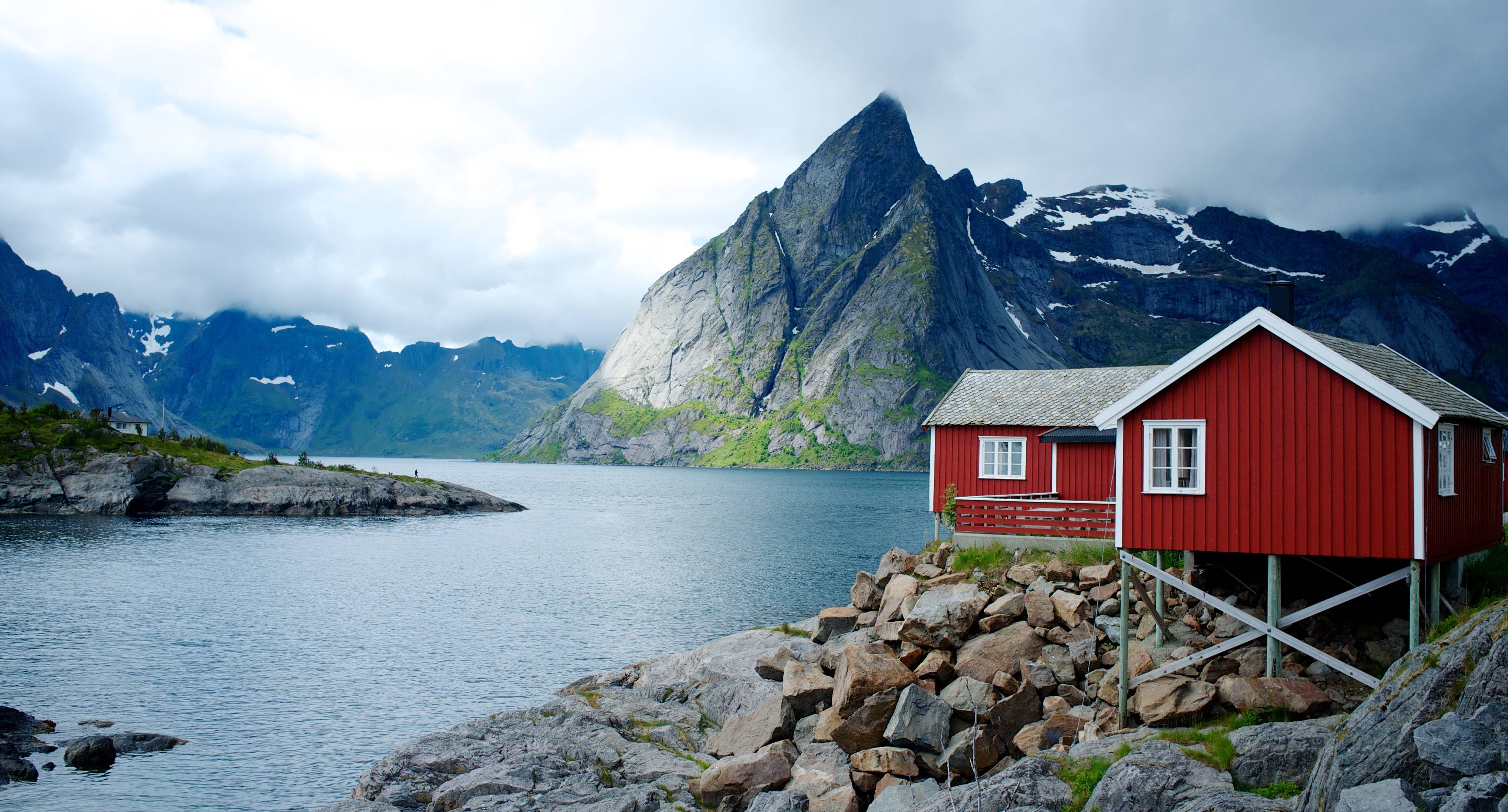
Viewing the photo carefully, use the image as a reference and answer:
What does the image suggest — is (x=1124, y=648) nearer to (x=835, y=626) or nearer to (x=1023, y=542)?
(x=1023, y=542)

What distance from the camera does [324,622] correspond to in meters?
39.5

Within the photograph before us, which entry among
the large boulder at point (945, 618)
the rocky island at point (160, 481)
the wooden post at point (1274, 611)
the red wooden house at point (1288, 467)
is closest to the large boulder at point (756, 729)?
the large boulder at point (945, 618)

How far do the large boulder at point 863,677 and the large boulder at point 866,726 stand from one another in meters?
0.46

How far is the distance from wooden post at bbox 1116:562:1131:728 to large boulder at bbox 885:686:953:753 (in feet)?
12.8

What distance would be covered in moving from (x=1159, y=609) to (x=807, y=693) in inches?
367

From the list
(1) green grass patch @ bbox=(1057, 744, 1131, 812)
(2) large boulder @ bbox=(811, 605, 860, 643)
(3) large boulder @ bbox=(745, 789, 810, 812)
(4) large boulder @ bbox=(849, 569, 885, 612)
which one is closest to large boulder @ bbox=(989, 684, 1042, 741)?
(1) green grass patch @ bbox=(1057, 744, 1131, 812)

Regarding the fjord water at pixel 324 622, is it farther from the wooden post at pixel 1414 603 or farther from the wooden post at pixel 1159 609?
the wooden post at pixel 1414 603

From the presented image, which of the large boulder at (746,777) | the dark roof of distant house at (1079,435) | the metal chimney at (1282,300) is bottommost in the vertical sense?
the large boulder at (746,777)

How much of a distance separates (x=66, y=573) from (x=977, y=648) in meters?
52.8

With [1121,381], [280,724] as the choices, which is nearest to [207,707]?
[280,724]

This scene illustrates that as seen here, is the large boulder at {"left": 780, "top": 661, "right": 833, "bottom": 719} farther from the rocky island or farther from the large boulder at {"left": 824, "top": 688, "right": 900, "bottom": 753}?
the rocky island

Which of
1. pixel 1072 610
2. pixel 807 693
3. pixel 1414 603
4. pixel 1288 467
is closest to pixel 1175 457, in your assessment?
pixel 1288 467

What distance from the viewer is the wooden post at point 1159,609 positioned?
68.3 feet

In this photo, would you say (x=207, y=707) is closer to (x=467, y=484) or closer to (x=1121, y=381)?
(x=1121, y=381)
